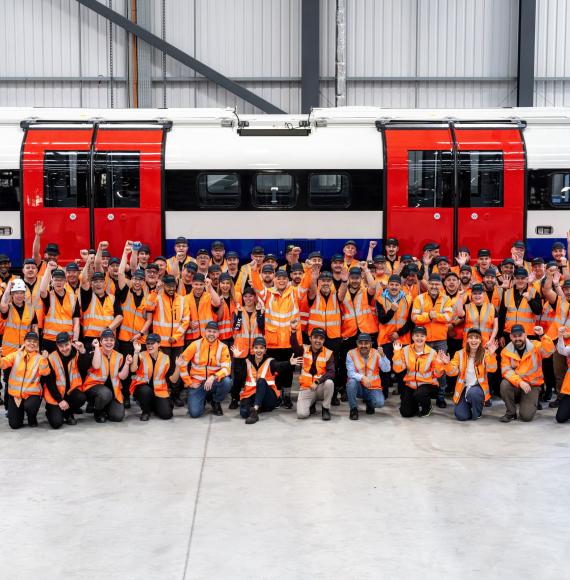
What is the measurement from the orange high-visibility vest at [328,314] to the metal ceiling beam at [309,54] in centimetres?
1152

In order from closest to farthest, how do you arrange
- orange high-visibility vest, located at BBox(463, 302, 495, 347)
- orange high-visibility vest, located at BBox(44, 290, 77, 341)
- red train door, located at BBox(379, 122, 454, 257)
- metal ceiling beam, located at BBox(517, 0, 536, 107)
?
orange high-visibility vest, located at BBox(44, 290, 77, 341)
orange high-visibility vest, located at BBox(463, 302, 495, 347)
red train door, located at BBox(379, 122, 454, 257)
metal ceiling beam, located at BBox(517, 0, 536, 107)

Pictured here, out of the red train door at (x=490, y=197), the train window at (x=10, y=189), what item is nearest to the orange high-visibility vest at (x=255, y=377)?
the red train door at (x=490, y=197)

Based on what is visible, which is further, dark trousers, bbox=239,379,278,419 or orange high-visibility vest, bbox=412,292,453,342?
orange high-visibility vest, bbox=412,292,453,342

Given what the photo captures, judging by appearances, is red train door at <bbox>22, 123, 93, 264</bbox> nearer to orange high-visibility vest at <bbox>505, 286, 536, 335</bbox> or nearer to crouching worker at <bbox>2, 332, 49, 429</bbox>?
crouching worker at <bbox>2, 332, 49, 429</bbox>

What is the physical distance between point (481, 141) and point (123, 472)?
28.2ft

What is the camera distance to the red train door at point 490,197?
1388 centimetres

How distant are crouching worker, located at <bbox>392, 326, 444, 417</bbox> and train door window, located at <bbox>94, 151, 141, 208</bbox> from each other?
18.5 feet

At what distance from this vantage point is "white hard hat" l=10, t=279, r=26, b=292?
1048cm

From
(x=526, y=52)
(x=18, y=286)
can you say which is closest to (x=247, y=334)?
(x=18, y=286)

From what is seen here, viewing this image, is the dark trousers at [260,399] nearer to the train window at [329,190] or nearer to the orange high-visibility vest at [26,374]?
the orange high-visibility vest at [26,374]

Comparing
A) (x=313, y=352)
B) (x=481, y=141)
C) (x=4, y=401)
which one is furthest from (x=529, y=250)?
(x=4, y=401)

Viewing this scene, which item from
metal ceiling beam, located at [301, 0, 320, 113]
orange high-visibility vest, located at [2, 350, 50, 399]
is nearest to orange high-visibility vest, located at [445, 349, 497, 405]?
orange high-visibility vest, located at [2, 350, 50, 399]

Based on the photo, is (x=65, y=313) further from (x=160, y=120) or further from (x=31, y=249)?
(x=160, y=120)

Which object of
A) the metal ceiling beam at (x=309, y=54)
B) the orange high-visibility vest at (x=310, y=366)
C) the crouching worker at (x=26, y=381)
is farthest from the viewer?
the metal ceiling beam at (x=309, y=54)
